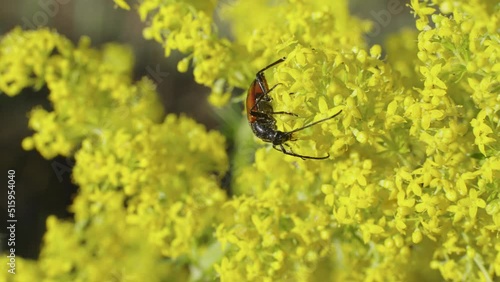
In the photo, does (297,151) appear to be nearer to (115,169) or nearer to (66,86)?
(115,169)

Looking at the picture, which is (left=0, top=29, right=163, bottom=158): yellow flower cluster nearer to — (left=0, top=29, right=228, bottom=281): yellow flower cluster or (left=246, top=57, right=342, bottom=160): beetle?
(left=0, top=29, right=228, bottom=281): yellow flower cluster

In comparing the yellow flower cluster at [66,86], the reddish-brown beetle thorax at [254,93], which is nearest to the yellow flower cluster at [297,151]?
the yellow flower cluster at [66,86]

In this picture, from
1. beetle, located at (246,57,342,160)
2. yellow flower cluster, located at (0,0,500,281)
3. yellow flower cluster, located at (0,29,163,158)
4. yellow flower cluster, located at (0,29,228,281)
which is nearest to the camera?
yellow flower cluster, located at (0,0,500,281)

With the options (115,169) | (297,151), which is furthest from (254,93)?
(115,169)

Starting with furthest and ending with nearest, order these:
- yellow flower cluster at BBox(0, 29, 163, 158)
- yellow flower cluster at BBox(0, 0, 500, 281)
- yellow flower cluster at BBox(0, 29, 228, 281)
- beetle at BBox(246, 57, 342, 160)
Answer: yellow flower cluster at BBox(0, 29, 163, 158), yellow flower cluster at BBox(0, 29, 228, 281), beetle at BBox(246, 57, 342, 160), yellow flower cluster at BBox(0, 0, 500, 281)

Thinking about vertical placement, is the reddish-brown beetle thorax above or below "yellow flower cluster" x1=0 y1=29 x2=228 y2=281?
above

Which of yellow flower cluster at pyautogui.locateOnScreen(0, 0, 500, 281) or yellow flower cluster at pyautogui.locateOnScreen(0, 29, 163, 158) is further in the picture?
yellow flower cluster at pyautogui.locateOnScreen(0, 29, 163, 158)

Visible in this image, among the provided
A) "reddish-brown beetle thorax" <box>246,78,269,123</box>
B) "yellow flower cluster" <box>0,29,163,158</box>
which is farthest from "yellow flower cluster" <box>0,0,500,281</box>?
"reddish-brown beetle thorax" <box>246,78,269,123</box>

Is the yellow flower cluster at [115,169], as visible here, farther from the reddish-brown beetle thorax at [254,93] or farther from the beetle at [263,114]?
the reddish-brown beetle thorax at [254,93]

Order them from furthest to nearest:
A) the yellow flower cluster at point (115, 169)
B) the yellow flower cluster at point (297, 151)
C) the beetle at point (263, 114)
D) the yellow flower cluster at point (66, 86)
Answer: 1. the yellow flower cluster at point (66, 86)
2. the yellow flower cluster at point (115, 169)
3. the beetle at point (263, 114)
4. the yellow flower cluster at point (297, 151)

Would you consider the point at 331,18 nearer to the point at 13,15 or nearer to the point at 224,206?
the point at 224,206
